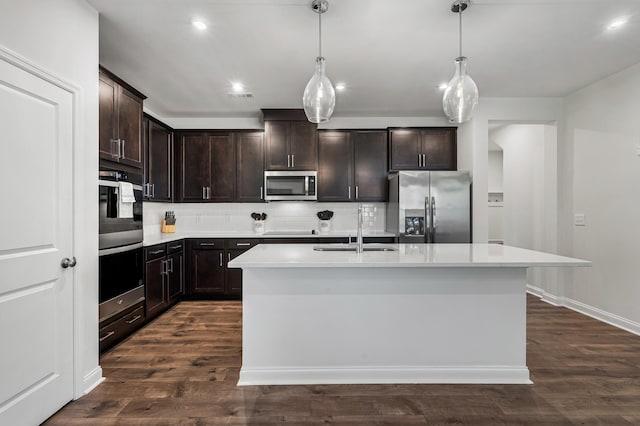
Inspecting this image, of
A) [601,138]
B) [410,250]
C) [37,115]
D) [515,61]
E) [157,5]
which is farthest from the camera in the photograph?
[601,138]

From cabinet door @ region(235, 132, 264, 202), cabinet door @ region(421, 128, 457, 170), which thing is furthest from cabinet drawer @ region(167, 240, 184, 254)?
cabinet door @ region(421, 128, 457, 170)

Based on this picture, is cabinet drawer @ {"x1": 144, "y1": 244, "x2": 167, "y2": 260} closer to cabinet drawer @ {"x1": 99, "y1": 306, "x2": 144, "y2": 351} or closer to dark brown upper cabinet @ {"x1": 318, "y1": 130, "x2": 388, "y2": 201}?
cabinet drawer @ {"x1": 99, "y1": 306, "x2": 144, "y2": 351}

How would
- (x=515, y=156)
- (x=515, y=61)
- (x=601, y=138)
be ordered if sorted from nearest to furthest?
(x=515, y=61) → (x=601, y=138) → (x=515, y=156)

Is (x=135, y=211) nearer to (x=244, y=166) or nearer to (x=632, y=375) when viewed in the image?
(x=244, y=166)

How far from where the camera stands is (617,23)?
102 inches

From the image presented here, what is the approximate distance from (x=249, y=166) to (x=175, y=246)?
59.0 inches

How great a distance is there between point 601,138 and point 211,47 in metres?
4.20

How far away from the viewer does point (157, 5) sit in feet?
7.70

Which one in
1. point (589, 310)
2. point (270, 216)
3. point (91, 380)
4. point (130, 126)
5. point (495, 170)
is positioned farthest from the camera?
point (495, 170)

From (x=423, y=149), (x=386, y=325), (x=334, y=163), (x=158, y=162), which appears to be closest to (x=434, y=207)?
(x=423, y=149)

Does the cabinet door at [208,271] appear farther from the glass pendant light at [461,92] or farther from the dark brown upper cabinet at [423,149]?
the glass pendant light at [461,92]

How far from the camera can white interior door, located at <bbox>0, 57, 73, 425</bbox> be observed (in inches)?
67.2

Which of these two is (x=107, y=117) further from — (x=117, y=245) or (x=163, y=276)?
(x=163, y=276)

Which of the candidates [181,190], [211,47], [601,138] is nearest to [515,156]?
[601,138]
